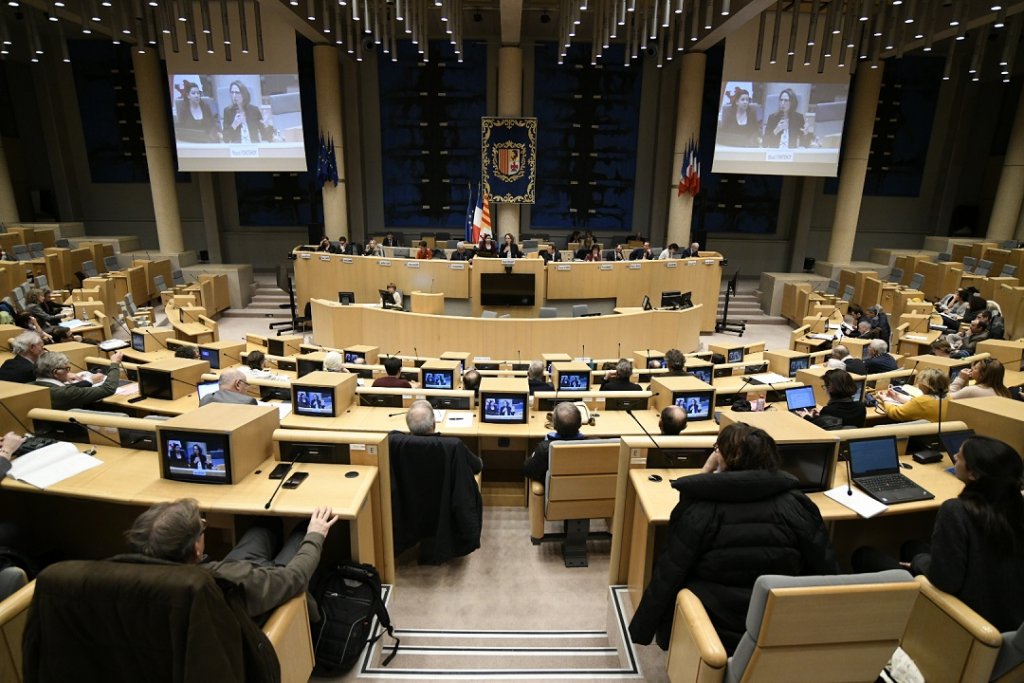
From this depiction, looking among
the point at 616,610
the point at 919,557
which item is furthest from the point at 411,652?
the point at 919,557

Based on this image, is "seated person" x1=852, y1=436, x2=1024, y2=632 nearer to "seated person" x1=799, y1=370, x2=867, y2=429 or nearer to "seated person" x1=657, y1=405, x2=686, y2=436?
"seated person" x1=657, y1=405, x2=686, y2=436

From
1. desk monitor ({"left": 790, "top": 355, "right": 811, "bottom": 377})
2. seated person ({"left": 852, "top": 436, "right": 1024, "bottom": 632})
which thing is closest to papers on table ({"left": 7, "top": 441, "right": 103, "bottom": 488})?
seated person ({"left": 852, "top": 436, "right": 1024, "bottom": 632})

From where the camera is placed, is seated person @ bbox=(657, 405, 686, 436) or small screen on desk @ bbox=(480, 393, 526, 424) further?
small screen on desk @ bbox=(480, 393, 526, 424)

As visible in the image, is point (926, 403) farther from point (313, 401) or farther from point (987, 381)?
point (313, 401)

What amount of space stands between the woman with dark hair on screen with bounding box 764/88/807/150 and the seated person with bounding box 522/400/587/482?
45.1ft

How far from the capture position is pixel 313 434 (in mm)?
3424

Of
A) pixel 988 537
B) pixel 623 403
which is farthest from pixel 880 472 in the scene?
pixel 623 403

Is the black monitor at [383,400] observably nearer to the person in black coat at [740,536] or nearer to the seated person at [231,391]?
the seated person at [231,391]

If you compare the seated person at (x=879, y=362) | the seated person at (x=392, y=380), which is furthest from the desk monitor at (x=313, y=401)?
the seated person at (x=879, y=362)

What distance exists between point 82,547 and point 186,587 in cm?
271

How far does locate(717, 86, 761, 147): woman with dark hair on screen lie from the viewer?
14594mm

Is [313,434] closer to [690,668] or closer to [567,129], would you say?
Answer: [690,668]

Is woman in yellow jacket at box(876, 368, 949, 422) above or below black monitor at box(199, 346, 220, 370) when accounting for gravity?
above

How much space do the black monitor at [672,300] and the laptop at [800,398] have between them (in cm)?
551
